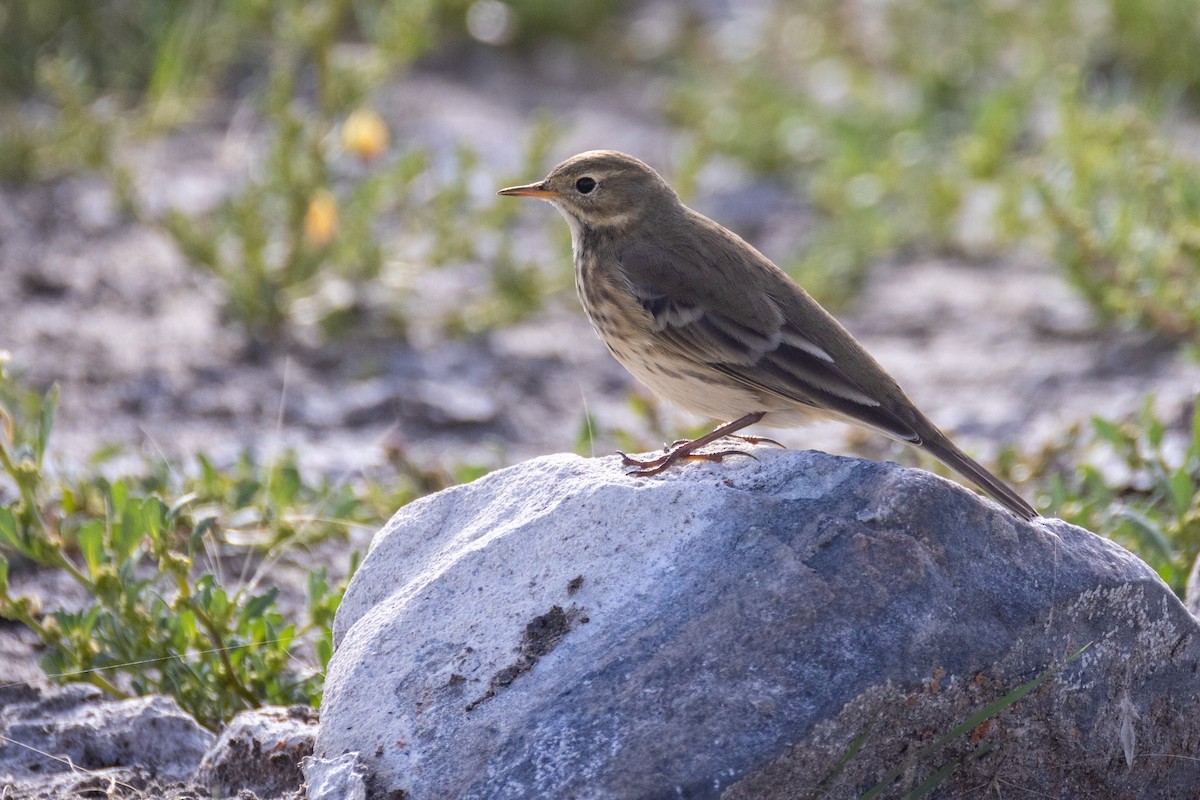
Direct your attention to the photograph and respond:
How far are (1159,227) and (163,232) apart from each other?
195 inches

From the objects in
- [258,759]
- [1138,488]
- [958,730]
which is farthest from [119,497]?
[1138,488]

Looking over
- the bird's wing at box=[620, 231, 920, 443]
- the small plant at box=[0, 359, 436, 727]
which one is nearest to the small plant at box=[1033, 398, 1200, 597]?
the bird's wing at box=[620, 231, 920, 443]

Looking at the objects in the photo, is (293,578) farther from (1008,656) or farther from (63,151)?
(63,151)

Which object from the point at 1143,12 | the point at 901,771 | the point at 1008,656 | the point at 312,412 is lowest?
the point at 312,412

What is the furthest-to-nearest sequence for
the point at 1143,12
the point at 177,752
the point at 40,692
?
the point at 1143,12, the point at 40,692, the point at 177,752

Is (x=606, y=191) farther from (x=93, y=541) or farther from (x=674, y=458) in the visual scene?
(x=93, y=541)

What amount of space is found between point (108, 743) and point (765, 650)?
185 cm

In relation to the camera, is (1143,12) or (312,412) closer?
(312,412)

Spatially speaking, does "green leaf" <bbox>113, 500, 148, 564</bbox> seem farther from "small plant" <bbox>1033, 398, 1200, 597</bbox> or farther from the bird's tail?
"small plant" <bbox>1033, 398, 1200, 597</bbox>

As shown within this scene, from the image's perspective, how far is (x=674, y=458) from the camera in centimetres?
382

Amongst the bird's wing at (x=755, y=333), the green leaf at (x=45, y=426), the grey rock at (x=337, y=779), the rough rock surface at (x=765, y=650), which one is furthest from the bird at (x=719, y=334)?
the green leaf at (x=45, y=426)

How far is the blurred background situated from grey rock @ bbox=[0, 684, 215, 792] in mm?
491

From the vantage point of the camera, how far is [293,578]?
16.6 ft

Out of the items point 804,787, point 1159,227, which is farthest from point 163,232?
point 804,787
